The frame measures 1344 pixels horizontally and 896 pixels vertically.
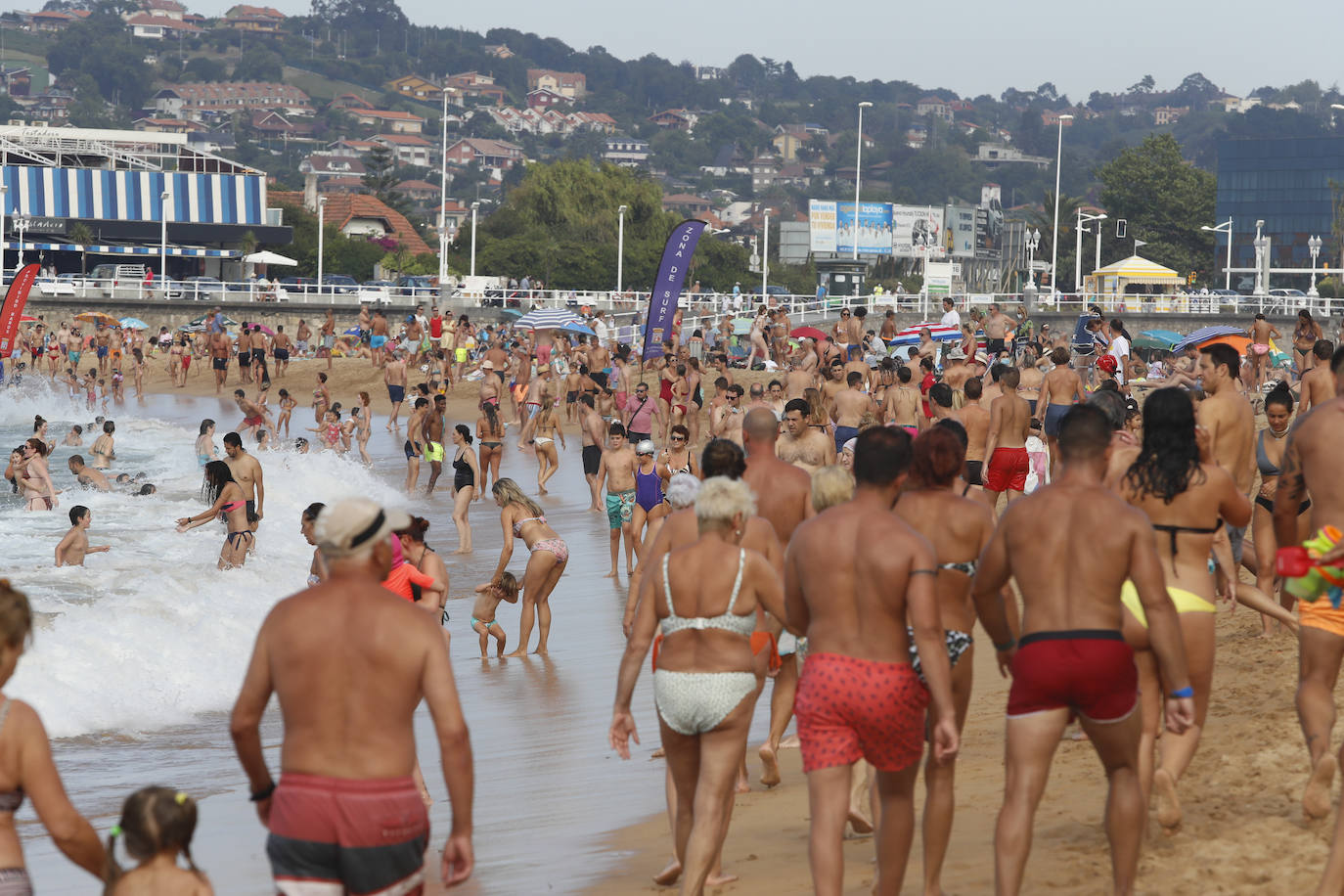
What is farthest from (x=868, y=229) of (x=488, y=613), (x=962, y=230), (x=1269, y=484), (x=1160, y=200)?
(x=1269, y=484)

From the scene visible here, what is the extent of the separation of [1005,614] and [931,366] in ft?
43.7

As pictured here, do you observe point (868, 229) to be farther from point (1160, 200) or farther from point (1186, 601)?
point (1186, 601)

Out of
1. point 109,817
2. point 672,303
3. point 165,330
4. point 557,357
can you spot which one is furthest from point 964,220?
point 109,817

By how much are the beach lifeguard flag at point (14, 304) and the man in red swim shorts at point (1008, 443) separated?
23271 millimetres

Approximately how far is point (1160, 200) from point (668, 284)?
68.8m

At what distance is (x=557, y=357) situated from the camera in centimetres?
2889

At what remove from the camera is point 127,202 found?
222 feet

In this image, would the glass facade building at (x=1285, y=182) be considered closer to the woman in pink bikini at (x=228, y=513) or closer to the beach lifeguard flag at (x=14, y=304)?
the beach lifeguard flag at (x=14, y=304)

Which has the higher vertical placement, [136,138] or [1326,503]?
[136,138]

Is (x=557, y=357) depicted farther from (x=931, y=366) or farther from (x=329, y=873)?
(x=329, y=873)

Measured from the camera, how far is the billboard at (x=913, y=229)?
82812mm

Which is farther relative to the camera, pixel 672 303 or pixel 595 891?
pixel 672 303

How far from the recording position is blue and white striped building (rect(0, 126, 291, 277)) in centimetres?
6438

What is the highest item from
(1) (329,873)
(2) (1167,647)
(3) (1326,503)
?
(3) (1326,503)
